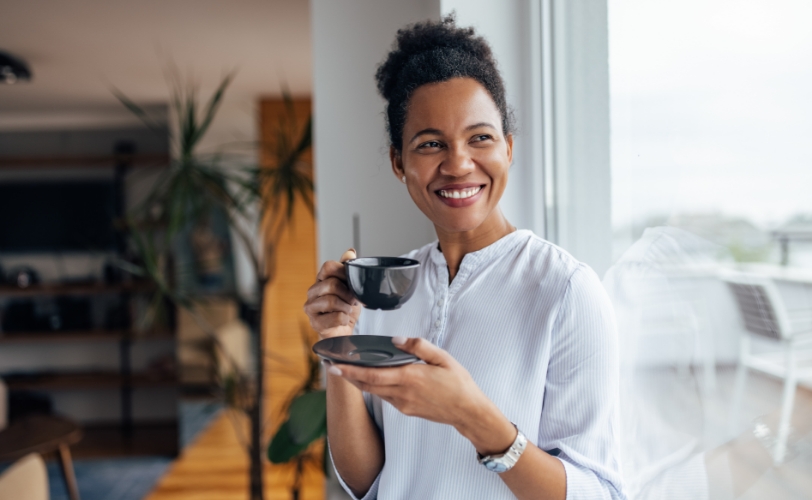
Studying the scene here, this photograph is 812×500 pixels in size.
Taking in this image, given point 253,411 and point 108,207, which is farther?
point 108,207

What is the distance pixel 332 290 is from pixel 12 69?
338 cm

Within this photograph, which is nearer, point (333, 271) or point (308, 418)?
point (333, 271)

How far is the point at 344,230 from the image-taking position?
172 cm

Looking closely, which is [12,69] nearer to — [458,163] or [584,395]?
[458,163]

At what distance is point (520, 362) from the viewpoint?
752 millimetres

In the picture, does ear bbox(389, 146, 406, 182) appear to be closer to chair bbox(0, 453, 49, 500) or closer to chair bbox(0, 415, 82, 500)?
chair bbox(0, 453, 49, 500)

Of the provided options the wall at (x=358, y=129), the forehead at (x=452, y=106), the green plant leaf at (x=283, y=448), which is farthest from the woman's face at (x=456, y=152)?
the green plant leaf at (x=283, y=448)

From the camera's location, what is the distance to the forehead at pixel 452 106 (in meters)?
0.77

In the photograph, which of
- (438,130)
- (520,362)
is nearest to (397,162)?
(438,130)

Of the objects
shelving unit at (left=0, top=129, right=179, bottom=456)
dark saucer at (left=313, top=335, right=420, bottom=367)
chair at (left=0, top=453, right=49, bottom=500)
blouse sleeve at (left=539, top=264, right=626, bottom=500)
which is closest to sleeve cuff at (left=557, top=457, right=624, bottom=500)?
blouse sleeve at (left=539, top=264, right=626, bottom=500)

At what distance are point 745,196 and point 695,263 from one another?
129 mm

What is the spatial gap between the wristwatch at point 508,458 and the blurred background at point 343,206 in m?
0.24

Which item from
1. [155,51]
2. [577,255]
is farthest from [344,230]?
[155,51]

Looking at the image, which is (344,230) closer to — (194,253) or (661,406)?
(661,406)
